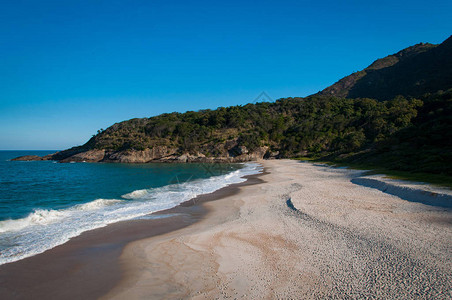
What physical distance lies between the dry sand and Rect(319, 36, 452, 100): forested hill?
336ft

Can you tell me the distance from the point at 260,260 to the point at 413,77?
13421 centimetres

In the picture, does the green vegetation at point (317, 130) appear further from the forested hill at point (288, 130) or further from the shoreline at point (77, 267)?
the shoreline at point (77, 267)

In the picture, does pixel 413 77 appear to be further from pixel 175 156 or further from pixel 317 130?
pixel 175 156

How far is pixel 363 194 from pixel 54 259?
646 inches

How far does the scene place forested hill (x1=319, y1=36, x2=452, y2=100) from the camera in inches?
3609

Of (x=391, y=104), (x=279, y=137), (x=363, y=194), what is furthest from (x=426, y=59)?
(x=363, y=194)

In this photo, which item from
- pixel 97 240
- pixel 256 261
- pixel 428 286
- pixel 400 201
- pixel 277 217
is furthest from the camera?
pixel 400 201

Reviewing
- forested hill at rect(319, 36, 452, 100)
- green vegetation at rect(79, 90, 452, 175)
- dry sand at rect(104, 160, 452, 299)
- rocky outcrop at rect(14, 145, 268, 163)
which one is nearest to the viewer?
dry sand at rect(104, 160, 452, 299)

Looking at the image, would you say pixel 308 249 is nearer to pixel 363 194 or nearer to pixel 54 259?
pixel 54 259

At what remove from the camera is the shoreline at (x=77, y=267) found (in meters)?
6.01

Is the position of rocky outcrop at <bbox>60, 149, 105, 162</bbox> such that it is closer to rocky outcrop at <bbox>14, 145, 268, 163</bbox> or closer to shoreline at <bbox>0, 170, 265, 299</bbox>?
rocky outcrop at <bbox>14, 145, 268, 163</bbox>

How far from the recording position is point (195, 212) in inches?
562

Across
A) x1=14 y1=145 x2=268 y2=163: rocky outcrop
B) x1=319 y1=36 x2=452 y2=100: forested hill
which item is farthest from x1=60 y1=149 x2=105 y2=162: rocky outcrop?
x1=319 y1=36 x2=452 y2=100: forested hill

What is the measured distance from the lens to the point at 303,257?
7105mm
